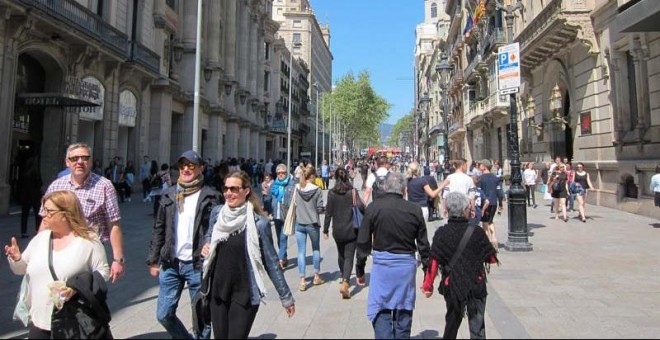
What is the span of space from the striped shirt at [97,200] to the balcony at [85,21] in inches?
513

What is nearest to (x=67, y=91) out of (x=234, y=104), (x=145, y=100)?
(x=145, y=100)

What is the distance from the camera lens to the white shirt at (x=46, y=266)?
3.14 metres

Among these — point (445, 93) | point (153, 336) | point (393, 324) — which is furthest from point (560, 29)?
point (153, 336)

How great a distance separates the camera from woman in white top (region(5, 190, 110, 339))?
3.14 metres

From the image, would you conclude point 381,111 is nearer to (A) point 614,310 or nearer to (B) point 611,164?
(B) point 611,164

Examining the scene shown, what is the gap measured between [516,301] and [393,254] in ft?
9.19

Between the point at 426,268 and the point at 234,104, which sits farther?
the point at 234,104

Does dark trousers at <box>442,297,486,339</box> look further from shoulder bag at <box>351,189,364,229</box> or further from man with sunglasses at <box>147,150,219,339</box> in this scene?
shoulder bag at <box>351,189,364,229</box>

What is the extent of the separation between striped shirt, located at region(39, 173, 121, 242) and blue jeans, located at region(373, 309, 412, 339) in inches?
97.9

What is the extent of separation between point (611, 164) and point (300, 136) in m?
67.3

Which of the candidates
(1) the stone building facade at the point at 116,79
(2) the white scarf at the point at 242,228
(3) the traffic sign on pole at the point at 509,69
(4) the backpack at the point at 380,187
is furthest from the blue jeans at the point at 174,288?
(1) the stone building facade at the point at 116,79

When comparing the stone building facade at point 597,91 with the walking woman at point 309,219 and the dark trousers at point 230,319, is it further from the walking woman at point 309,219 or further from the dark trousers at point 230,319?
the dark trousers at point 230,319

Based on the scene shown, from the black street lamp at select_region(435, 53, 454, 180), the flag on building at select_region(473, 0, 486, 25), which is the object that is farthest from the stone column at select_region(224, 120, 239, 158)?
the flag on building at select_region(473, 0, 486, 25)

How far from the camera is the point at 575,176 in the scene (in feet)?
50.5
